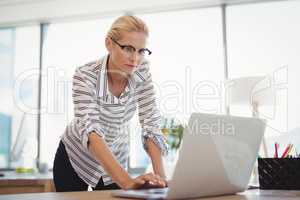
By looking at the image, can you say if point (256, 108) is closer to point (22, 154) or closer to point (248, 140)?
point (248, 140)

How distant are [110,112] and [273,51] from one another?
2.93 meters

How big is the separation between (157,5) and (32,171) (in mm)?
2275

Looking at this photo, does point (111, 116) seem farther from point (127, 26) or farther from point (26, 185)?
point (26, 185)

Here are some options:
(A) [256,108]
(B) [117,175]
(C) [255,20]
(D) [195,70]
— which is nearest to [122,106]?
(B) [117,175]

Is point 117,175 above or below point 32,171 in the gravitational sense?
above

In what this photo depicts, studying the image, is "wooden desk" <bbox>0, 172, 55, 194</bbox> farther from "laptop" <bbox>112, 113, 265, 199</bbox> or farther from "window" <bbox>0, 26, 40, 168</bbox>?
"window" <bbox>0, 26, 40, 168</bbox>

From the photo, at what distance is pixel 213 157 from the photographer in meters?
0.98

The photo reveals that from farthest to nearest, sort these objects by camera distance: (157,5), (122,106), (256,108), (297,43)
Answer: (157,5), (297,43), (256,108), (122,106)

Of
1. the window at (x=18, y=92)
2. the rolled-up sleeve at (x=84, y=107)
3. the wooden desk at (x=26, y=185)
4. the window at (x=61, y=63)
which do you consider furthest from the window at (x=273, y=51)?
the rolled-up sleeve at (x=84, y=107)

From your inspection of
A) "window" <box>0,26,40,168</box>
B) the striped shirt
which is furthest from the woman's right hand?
"window" <box>0,26,40,168</box>

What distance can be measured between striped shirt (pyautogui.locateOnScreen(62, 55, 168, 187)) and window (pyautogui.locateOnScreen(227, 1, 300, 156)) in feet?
7.64

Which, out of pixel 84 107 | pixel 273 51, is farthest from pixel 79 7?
Answer: pixel 84 107

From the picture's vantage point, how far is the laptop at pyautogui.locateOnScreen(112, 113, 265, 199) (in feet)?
3.01

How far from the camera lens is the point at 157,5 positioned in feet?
14.6
